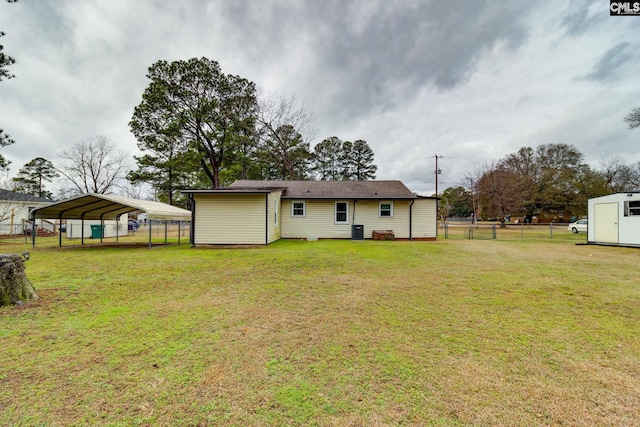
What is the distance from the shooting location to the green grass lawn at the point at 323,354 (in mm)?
1876

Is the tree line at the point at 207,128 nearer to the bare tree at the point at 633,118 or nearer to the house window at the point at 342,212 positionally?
the house window at the point at 342,212

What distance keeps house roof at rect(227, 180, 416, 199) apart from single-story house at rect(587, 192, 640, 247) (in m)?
8.78

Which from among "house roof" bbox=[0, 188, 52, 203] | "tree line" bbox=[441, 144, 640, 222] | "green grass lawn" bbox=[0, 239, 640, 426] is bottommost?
"green grass lawn" bbox=[0, 239, 640, 426]

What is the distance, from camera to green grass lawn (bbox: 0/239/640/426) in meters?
1.88

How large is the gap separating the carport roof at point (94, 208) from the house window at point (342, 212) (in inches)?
326

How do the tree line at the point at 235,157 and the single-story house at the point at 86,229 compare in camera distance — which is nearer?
the single-story house at the point at 86,229

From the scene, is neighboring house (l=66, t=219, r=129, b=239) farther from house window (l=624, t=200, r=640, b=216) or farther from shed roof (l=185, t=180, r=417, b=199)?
house window (l=624, t=200, r=640, b=216)

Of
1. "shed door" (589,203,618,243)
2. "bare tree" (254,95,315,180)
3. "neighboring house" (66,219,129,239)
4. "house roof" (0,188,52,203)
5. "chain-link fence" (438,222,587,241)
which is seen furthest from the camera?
"bare tree" (254,95,315,180)

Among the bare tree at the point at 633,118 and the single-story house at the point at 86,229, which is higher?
the bare tree at the point at 633,118

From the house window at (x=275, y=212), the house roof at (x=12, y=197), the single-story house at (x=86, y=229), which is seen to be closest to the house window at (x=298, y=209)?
the house window at (x=275, y=212)

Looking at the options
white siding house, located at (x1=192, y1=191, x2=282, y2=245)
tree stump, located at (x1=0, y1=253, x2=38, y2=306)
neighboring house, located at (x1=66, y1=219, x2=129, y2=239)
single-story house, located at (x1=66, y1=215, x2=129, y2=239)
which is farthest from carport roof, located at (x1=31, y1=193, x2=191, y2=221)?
tree stump, located at (x1=0, y1=253, x2=38, y2=306)

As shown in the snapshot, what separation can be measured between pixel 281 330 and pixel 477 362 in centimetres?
212

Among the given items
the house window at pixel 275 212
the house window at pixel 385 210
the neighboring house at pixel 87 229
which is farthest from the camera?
the neighboring house at pixel 87 229

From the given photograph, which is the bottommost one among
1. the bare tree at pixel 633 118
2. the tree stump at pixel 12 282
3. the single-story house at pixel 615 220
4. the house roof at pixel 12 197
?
the tree stump at pixel 12 282
